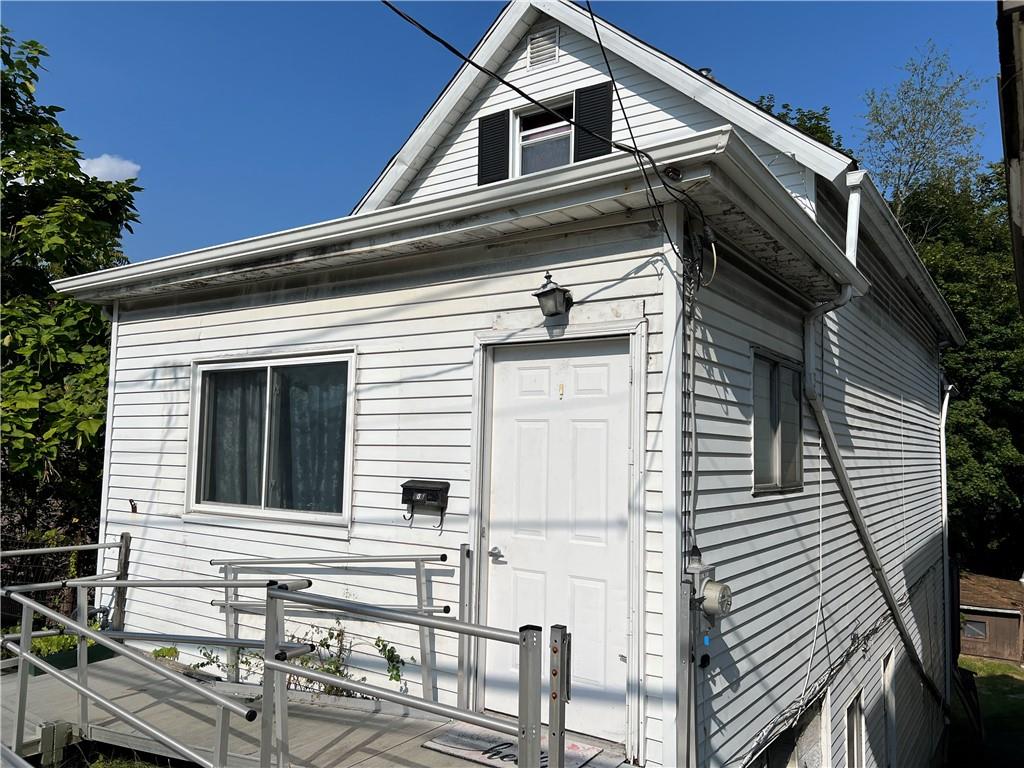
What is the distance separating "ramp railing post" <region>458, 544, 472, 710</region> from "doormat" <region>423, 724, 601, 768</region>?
24cm

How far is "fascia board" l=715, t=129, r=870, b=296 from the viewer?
368 cm

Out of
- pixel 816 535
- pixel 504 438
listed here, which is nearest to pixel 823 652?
pixel 816 535

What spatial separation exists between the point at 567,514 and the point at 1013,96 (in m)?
2.91

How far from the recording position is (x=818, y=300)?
609cm

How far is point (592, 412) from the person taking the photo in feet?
14.1

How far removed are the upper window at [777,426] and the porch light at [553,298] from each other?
1.60 metres

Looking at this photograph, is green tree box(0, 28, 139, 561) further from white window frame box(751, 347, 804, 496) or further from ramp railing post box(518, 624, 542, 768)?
ramp railing post box(518, 624, 542, 768)

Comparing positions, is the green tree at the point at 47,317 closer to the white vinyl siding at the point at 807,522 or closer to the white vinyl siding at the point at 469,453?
the white vinyl siding at the point at 469,453

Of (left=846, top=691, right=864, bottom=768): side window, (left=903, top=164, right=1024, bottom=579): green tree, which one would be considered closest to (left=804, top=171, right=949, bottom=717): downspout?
(left=846, top=691, right=864, bottom=768): side window

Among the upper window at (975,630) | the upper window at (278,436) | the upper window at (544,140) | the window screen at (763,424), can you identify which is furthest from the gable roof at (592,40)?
the upper window at (975,630)

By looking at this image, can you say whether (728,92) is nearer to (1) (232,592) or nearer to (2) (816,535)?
(2) (816,535)

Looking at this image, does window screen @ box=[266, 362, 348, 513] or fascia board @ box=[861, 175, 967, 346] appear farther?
fascia board @ box=[861, 175, 967, 346]

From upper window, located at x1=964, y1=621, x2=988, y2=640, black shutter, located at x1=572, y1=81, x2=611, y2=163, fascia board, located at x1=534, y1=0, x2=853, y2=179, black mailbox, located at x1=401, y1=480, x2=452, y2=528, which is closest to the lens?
black mailbox, located at x1=401, y1=480, x2=452, y2=528

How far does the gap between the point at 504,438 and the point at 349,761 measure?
199 cm
